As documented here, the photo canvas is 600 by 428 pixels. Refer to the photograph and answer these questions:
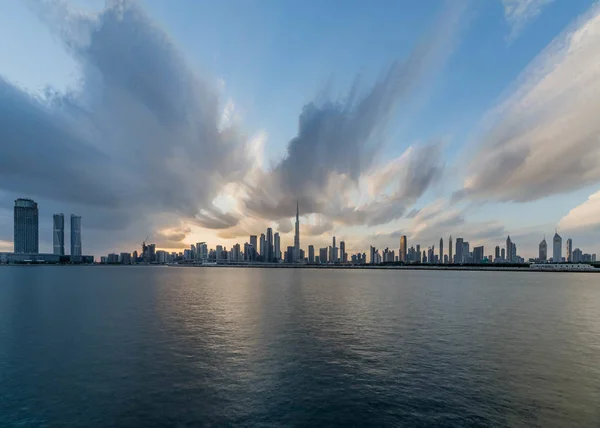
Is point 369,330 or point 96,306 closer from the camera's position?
point 369,330

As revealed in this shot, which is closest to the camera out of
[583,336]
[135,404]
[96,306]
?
[135,404]

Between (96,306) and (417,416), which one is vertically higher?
(417,416)

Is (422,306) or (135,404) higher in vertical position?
(135,404)

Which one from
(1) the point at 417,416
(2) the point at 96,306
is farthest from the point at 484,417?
(2) the point at 96,306

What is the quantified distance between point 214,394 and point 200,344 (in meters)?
17.6

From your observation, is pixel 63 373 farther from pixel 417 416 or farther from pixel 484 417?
pixel 484 417

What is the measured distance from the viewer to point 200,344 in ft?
146

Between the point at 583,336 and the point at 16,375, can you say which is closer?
the point at 16,375

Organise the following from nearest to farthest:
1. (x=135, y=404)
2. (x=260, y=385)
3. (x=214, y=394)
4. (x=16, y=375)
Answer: (x=135, y=404)
(x=214, y=394)
(x=260, y=385)
(x=16, y=375)

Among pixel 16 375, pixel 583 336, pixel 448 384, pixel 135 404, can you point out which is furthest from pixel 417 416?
pixel 583 336

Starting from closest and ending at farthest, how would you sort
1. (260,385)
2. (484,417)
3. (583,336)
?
1. (484,417)
2. (260,385)
3. (583,336)

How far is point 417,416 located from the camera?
24047 mm

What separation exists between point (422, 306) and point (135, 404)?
7148 cm

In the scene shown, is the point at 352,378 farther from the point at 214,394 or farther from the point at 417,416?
the point at 214,394
